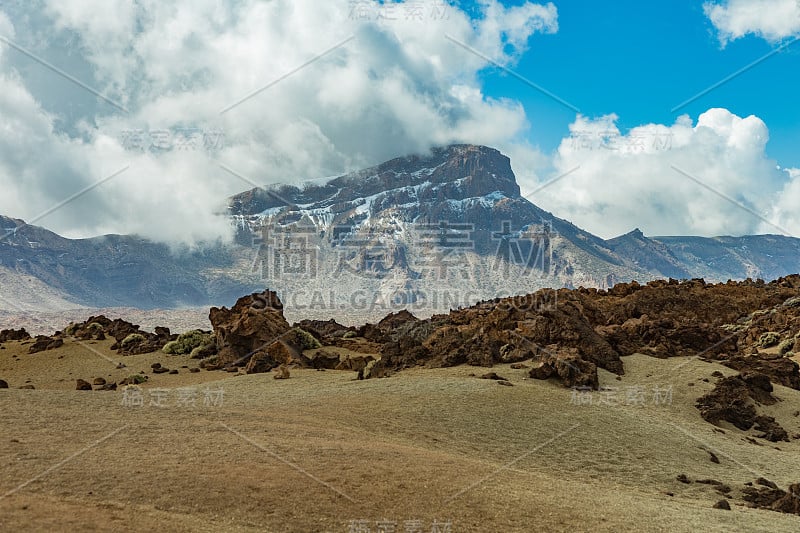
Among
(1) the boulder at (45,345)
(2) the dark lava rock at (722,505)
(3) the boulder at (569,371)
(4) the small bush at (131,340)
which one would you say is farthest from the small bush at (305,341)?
(2) the dark lava rock at (722,505)

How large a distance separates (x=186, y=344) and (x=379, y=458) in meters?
24.5

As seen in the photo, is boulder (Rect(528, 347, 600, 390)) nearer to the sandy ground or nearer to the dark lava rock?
the sandy ground

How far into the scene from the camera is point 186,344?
113ft

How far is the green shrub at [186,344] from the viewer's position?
33844 mm

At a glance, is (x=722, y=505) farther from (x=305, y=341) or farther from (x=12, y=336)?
(x=12, y=336)

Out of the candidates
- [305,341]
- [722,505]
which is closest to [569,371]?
[722,505]

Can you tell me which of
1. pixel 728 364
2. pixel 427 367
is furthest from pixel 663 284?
pixel 427 367

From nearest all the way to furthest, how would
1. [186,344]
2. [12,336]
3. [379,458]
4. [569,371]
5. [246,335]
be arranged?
[379,458] < [569,371] < [246,335] < [186,344] < [12,336]

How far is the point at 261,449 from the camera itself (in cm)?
1250

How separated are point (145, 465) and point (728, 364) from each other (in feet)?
83.9

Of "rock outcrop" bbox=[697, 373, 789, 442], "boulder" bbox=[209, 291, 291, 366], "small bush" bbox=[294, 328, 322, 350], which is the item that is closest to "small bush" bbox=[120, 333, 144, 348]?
"boulder" bbox=[209, 291, 291, 366]

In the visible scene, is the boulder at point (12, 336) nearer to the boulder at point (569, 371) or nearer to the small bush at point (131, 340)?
the small bush at point (131, 340)

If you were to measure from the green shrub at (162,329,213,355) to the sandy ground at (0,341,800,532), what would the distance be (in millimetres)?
11589

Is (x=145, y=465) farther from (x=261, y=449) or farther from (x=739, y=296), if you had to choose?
(x=739, y=296)
